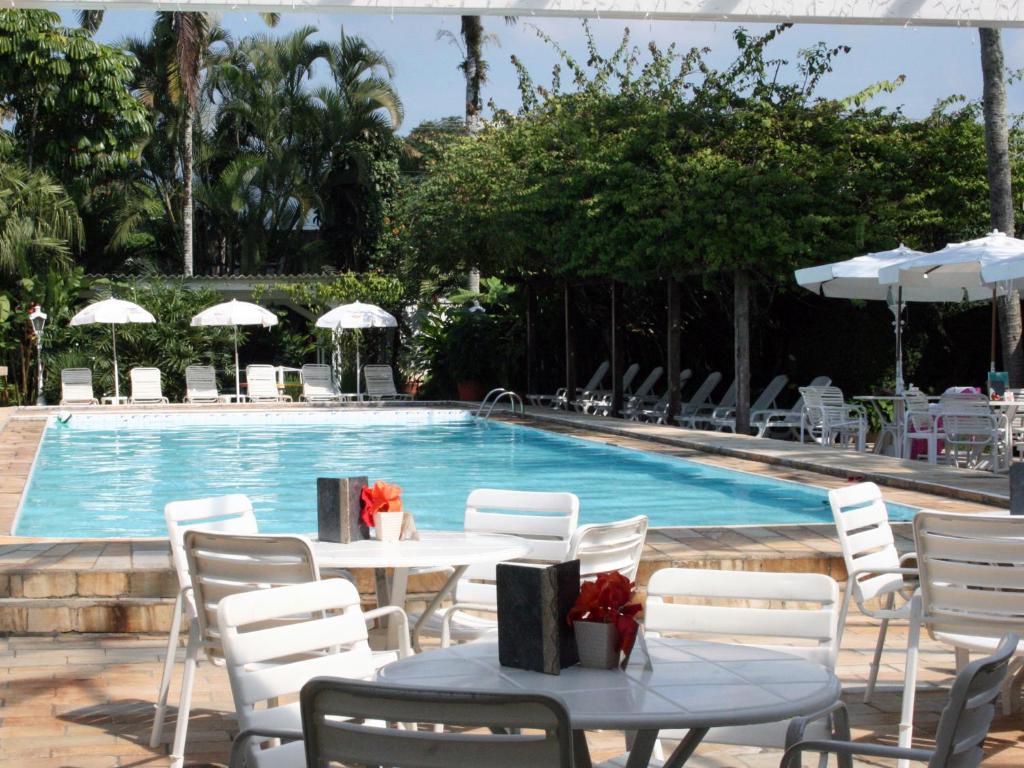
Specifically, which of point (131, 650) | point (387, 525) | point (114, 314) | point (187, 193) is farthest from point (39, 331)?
point (387, 525)

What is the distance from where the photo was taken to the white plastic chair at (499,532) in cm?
468

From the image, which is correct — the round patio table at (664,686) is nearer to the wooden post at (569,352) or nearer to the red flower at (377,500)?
the red flower at (377,500)

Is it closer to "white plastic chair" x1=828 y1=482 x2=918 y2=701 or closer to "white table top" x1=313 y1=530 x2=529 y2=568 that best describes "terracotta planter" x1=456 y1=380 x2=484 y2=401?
"white plastic chair" x1=828 y1=482 x2=918 y2=701

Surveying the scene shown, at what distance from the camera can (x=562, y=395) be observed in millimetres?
21953

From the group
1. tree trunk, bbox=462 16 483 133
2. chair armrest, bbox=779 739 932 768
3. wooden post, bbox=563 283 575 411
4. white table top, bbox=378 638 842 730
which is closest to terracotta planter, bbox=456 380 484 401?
wooden post, bbox=563 283 575 411

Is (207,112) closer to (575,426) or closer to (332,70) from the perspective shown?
(332,70)

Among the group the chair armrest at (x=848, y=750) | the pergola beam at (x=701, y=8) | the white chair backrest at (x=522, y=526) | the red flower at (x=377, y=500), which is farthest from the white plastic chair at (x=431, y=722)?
the pergola beam at (x=701, y=8)

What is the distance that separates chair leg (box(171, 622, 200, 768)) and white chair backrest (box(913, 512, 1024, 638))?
2273 mm

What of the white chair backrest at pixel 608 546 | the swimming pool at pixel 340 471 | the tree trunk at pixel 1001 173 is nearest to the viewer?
the white chair backrest at pixel 608 546

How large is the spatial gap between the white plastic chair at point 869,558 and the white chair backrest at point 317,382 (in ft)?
59.1

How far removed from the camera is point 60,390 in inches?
895

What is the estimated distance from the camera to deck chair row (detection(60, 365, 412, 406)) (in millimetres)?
21531

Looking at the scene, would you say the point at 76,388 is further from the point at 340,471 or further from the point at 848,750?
the point at 848,750

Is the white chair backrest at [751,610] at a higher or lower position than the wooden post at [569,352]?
lower
